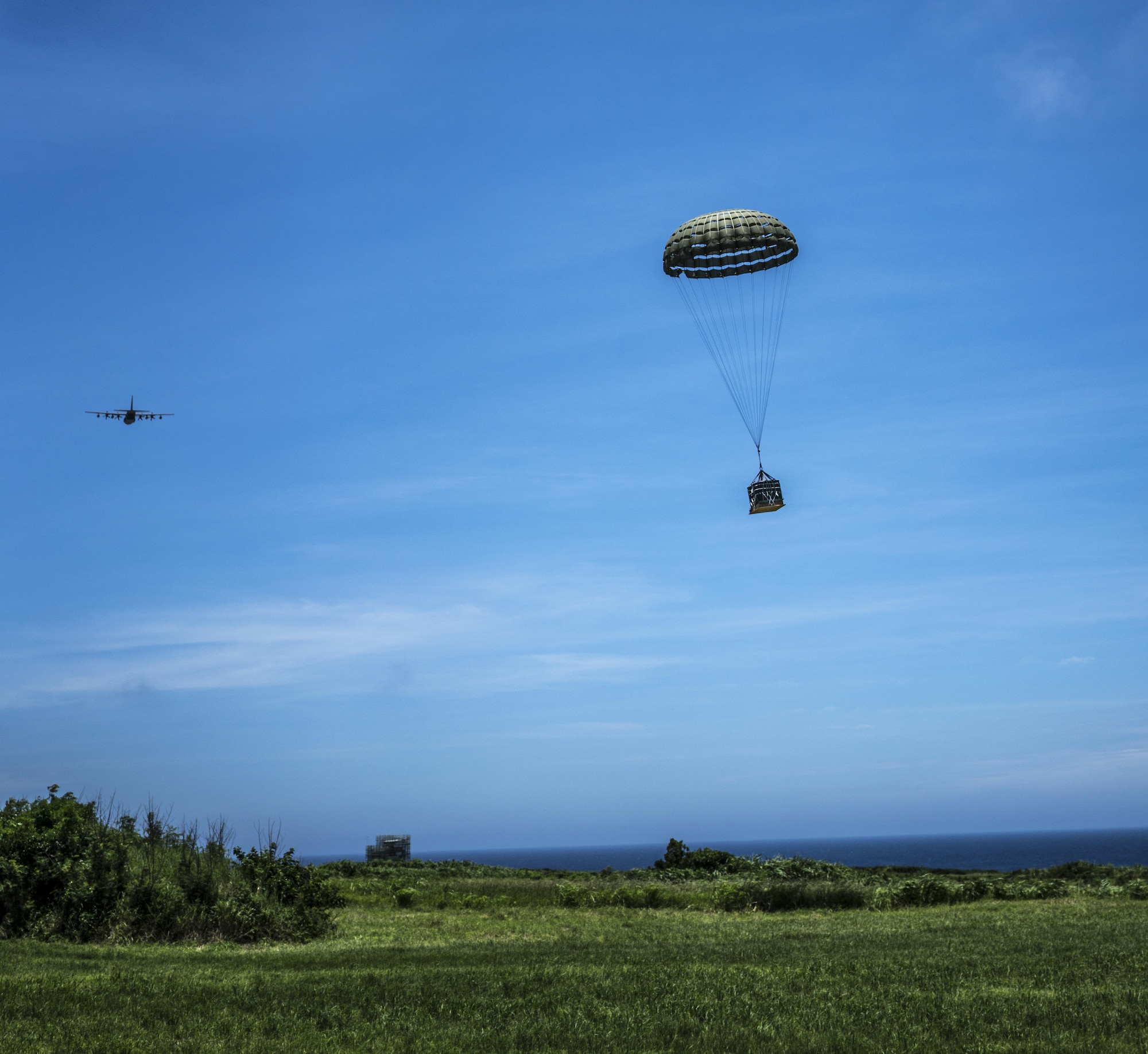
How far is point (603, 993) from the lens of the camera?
15.2 m

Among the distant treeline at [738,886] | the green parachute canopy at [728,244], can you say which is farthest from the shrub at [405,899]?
the green parachute canopy at [728,244]

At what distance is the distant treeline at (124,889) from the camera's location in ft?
73.4

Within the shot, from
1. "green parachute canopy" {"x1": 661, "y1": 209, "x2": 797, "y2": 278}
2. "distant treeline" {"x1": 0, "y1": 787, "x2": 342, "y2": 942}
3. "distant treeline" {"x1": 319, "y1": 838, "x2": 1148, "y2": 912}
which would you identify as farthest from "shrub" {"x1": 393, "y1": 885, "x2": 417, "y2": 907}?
"green parachute canopy" {"x1": 661, "y1": 209, "x2": 797, "y2": 278}

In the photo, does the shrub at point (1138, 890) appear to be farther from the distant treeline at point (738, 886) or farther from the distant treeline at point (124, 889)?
the distant treeline at point (124, 889)

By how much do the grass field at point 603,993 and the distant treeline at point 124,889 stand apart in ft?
4.11

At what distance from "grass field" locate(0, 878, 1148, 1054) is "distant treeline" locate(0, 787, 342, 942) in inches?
49.4

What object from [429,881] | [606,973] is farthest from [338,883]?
[606,973]

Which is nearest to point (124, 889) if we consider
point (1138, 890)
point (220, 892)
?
point (220, 892)

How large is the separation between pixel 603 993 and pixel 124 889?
1362 cm

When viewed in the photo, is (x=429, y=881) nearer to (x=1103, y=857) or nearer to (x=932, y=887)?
(x=932, y=887)

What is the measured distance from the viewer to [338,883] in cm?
3631

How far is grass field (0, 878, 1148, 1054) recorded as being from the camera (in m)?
12.6

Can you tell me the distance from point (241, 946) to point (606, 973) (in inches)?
378

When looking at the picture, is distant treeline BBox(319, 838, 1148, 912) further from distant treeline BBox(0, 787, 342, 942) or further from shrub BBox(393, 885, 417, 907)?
distant treeline BBox(0, 787, 342, 942)
